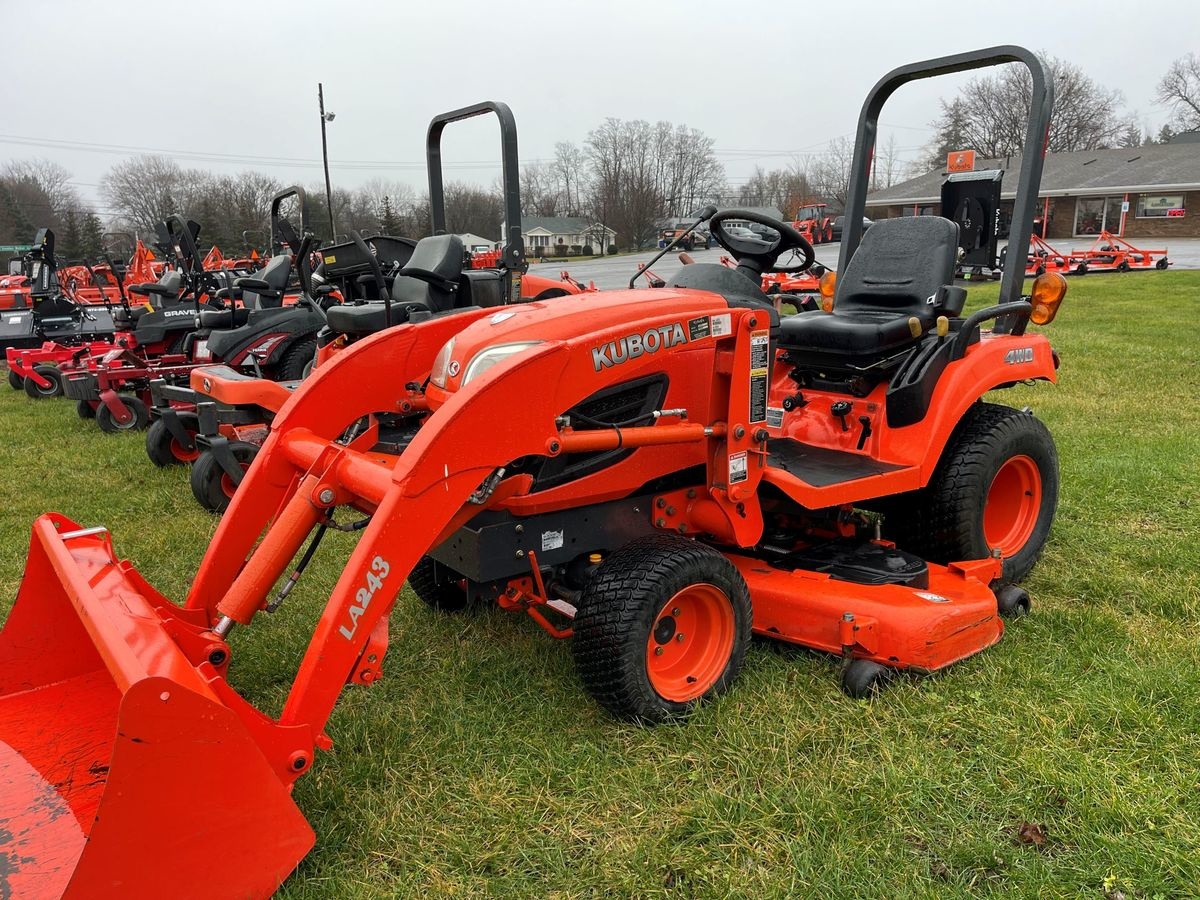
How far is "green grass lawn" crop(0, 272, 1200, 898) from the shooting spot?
2266 mm

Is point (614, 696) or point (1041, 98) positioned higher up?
point (1041, 98)

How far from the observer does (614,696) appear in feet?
9.21

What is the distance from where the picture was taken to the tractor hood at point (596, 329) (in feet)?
9.12

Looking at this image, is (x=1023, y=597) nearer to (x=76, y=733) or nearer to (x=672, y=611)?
(x=672, y=611)

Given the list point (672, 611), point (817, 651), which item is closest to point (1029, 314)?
point (817, 651)

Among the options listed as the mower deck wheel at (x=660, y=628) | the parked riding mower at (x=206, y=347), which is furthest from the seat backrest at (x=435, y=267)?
the mower deck wheel at (x=660, y=628)

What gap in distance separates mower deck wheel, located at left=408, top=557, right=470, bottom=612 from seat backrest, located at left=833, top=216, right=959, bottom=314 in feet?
7.14

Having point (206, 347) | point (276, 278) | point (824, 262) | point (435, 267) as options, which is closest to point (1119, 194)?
point (824, 262)

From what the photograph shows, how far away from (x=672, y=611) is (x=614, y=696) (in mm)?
358

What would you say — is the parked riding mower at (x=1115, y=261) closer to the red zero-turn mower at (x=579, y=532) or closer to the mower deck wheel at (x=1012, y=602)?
the red zero-turn mower at (x=579, y=532)

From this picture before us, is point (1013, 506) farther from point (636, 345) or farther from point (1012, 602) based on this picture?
point (636, 345)

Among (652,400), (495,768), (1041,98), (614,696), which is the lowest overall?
(495,768)

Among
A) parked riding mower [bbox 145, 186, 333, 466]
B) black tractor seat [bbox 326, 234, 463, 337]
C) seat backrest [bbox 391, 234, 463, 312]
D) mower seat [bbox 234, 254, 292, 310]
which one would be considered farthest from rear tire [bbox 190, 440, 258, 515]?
mower seat [bbox 234, 254, 292, 310]

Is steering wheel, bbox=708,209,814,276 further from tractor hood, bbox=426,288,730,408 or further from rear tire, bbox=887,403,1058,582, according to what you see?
rear tire, bbox=887,403,1058,582
